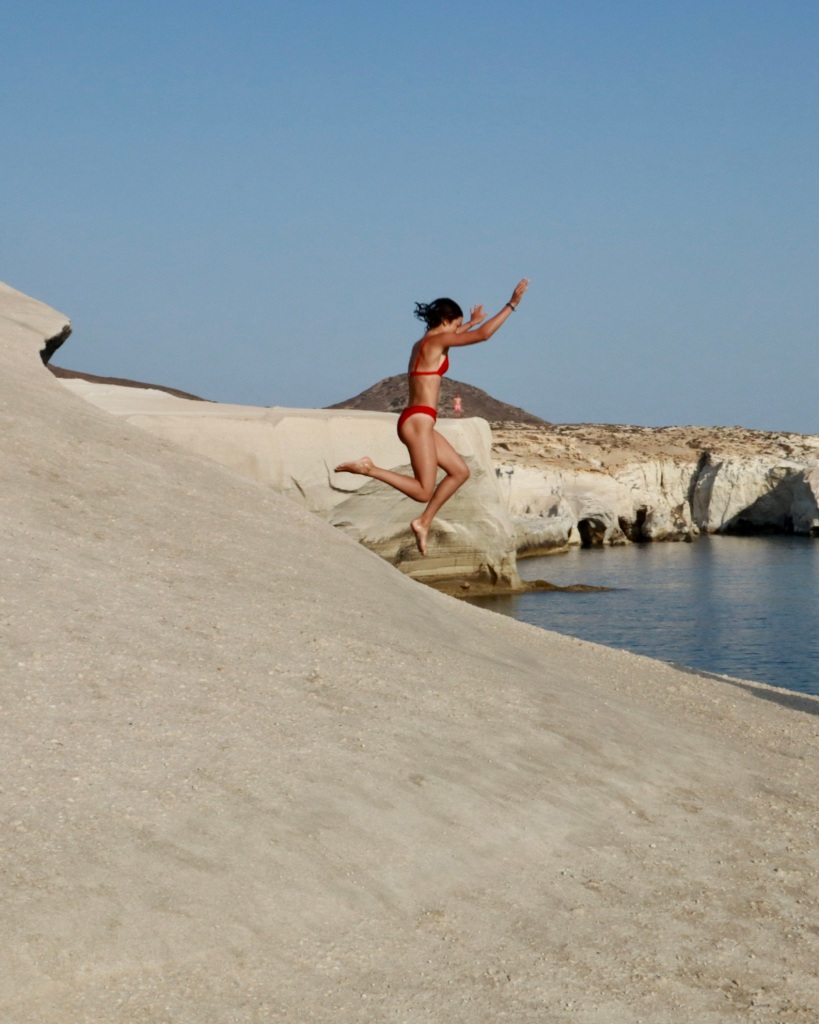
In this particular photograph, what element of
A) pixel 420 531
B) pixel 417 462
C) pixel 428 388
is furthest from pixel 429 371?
pixel 420 531

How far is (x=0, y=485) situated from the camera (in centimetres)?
1047

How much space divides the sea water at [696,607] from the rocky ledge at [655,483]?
3.78m

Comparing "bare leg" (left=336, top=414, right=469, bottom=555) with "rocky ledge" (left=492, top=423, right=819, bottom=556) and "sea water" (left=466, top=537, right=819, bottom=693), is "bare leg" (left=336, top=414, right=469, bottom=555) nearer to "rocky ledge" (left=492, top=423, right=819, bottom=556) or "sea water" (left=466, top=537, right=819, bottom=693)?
"sea water" (left=466, top=537, right=819, bottom=693)

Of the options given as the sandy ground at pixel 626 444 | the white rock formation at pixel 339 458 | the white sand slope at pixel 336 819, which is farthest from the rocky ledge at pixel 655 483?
the white sand slope at pixel 336 819

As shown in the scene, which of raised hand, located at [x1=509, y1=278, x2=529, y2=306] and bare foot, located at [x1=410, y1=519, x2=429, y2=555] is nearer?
raised hand, located at [x1=509, y1=278, x2=529, y2=306]

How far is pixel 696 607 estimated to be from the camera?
3161 centimetres

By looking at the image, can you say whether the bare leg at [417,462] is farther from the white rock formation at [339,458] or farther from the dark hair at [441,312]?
the white rock formation at [339,458]

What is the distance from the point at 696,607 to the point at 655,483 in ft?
104

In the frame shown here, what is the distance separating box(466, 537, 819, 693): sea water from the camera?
23531 mm

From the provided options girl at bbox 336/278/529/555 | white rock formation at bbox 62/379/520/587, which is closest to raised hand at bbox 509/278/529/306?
girl at bbox 336/278/529/555

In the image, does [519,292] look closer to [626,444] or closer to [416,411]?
[416,411]

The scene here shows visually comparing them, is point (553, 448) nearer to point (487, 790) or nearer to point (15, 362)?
point (15, 362)

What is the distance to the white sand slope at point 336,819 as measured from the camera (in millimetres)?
5055

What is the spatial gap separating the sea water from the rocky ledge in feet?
12.4
